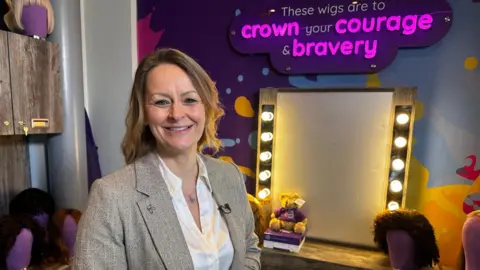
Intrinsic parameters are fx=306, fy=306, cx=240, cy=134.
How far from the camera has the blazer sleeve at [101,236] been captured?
2.34 feet

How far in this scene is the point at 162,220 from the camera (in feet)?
2.65

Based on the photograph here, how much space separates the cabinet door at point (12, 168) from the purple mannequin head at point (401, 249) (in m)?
1.96

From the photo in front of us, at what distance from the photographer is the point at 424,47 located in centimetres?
146

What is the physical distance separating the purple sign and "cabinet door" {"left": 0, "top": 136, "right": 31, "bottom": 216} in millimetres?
1364

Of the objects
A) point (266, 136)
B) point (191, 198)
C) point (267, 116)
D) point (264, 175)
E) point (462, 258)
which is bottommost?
point (462, 258)

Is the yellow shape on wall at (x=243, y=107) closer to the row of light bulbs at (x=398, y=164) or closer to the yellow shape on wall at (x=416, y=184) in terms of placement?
the row of light bulbs at (x=398, y=164)

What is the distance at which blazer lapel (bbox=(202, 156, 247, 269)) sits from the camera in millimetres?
944

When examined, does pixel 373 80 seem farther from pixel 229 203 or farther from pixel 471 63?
pixel 229 203

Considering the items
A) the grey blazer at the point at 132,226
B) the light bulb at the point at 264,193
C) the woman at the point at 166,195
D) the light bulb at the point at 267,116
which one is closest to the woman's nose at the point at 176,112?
the woman at the point at 166,195

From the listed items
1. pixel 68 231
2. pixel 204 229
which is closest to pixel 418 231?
pixel 204 229

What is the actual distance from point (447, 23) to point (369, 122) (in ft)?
1.82

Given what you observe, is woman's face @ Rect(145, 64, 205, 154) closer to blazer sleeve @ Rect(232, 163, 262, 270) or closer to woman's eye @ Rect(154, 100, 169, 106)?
woman's eye @ Rect(154, 100, 169, 106)

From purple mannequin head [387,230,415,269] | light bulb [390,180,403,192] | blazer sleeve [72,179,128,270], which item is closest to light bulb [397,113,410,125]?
light bulb [390,180,403,192]

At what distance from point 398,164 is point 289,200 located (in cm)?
56
